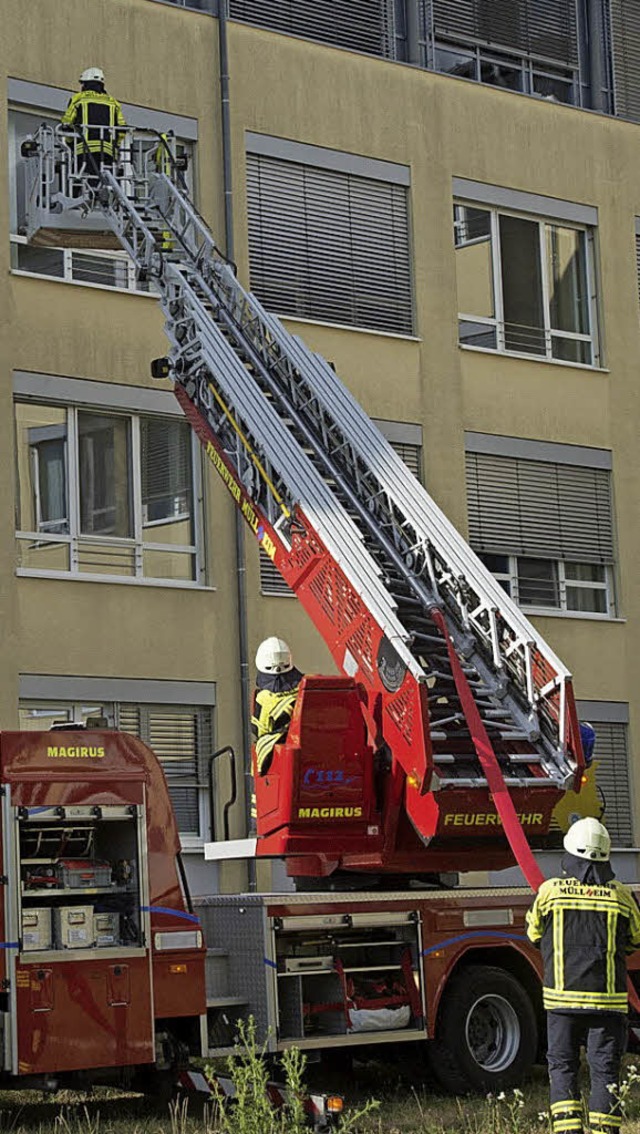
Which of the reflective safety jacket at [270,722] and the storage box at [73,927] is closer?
the storage box at [73,927]

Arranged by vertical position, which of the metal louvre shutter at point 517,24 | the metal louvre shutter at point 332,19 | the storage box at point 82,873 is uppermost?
the metal louvre shutter at point 517,24

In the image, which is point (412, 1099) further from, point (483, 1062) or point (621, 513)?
point (621, 513)

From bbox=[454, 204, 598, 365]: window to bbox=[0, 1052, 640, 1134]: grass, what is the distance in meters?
13.0

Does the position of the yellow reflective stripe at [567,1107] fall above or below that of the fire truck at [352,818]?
below

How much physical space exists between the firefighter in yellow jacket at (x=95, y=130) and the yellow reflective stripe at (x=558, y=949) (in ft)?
27.2

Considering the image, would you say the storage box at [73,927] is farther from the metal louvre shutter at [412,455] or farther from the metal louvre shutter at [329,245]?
the metal louvre shutter at [412,455]

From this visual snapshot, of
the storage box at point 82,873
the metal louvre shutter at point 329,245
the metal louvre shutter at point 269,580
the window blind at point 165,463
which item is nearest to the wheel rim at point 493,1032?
the storage box at point 82,873

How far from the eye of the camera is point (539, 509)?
25.4 metres

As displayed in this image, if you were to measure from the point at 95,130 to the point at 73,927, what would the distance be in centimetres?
724

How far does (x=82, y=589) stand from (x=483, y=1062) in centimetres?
883

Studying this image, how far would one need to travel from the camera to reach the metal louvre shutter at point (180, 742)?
21422mm

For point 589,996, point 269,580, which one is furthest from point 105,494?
point 589,996

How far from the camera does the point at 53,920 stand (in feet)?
39.0

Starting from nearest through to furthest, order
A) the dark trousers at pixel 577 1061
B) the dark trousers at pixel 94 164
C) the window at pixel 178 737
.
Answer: the dark trousers at pixel 577 1061
the dark trousers at pixel 94 164
the window at pixel 178 737
